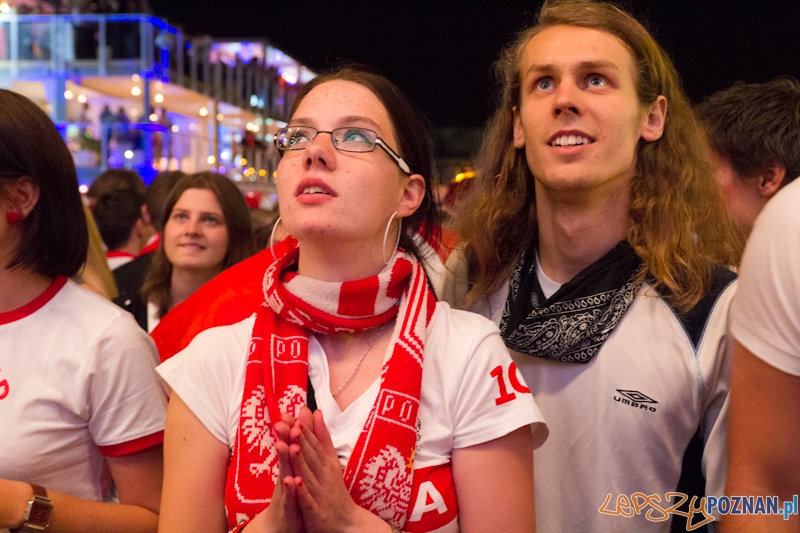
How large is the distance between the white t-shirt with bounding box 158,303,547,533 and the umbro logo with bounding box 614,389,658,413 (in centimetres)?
32

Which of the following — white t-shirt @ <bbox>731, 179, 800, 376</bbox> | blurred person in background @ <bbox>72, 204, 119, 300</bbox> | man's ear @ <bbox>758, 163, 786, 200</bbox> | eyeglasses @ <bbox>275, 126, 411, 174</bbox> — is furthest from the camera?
blurred person in background @ <bbox>72, 204, 119, 300</bbox>

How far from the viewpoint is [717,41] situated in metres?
11.3

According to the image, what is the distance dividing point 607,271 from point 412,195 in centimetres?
57

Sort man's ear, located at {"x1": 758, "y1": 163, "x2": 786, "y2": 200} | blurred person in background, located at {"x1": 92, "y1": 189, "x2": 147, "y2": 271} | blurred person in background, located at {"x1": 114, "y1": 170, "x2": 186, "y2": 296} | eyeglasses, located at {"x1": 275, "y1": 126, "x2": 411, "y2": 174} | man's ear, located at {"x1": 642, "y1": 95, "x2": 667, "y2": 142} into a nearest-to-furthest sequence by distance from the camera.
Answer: eyeglasses, located at {"x1": 275, "y1": 126, "x2": 411, "y2": 174} < man's ear, located at {"x1": 642, "y1": 95, "x2": 667, "y2": 142} < man's ear, located at {"x1": 758, "y1": 163, "x2": 786, "y2": 200} < blurred person in background, located at {"x1": 114, "y1": 170, "x2": 186, "y2": 296} < blurred person in background, located at {"x1": 92, "y1": 189, "x2": 147, "y2": 271}

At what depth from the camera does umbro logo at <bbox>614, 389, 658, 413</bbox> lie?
184cm

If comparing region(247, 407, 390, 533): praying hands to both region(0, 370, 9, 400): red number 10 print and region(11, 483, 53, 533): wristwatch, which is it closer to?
region(11, 483, 53, 533): wristwatch

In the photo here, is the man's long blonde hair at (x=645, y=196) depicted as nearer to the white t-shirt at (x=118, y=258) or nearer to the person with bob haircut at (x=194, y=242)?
the person with bob haircut at (x=194, y=242)

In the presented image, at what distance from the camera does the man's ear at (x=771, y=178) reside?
8.26 feet

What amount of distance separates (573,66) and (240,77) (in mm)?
15193

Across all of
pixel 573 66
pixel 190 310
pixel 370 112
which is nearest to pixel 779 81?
pixel 573 66

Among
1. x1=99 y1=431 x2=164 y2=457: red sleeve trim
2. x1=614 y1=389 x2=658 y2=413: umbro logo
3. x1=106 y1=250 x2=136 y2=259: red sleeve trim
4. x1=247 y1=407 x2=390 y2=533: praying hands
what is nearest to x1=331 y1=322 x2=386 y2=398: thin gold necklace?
x1=247 y1=407 x2=390 y2=533: praying hands

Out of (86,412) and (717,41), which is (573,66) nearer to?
(86,412)

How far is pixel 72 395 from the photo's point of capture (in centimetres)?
171

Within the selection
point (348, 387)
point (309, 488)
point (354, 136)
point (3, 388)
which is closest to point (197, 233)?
point (3, 388)
